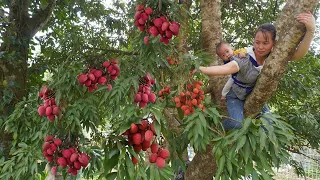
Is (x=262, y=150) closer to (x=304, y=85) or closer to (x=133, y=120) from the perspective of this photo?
(x=133, y=120)

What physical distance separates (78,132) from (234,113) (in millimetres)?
779

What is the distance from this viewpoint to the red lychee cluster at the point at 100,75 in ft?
4.15

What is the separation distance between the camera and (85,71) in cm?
132

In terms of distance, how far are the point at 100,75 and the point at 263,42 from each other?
0.80 m

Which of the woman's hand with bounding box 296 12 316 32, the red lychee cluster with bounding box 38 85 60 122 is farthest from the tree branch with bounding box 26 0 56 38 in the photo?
the woman's hand with bounding box 296 12 316 32

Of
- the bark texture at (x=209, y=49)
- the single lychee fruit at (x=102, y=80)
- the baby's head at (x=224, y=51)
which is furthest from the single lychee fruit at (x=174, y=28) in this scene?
the bark texture at (x=209, y=49)

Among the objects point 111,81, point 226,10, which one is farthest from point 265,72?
point 226,10

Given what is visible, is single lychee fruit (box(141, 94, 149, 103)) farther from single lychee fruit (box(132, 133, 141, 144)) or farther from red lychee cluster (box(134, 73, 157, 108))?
single lychee fruit (box(132, 133, 141, 144))

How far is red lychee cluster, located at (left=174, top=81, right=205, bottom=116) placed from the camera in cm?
139

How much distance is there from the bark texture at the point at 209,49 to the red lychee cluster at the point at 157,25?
89cm

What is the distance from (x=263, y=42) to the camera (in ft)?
4.94

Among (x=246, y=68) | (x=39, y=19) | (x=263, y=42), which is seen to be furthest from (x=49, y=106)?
(x=39, y=19)

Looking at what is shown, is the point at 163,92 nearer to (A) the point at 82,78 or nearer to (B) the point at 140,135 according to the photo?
(A) the point at 82,78

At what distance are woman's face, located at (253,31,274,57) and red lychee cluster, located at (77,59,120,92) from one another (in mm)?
696
